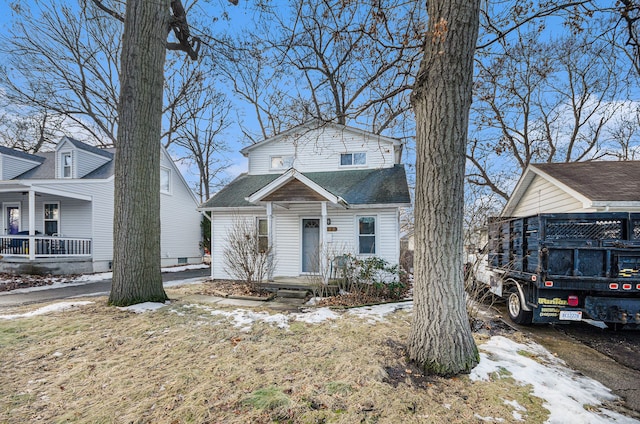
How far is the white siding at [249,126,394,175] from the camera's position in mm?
11859

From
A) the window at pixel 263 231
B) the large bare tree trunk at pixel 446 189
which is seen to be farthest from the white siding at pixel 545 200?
the window at pixel 263 231

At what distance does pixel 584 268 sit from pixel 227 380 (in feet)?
19.2

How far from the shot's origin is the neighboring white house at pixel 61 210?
1216 centimetres

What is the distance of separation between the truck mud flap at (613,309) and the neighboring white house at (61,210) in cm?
1728

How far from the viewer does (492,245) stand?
7105 mm

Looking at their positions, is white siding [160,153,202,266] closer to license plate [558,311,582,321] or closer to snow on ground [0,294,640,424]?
snow on ground [0,294,640,424]

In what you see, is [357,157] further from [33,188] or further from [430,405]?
[33,188]

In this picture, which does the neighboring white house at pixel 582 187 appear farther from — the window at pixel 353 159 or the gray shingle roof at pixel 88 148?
the gray shingle roof at pixel 88 148

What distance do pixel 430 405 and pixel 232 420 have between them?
1795 mm

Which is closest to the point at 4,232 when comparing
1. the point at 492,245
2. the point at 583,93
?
Answer: the point at 492,245

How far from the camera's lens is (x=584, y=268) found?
4.95 m

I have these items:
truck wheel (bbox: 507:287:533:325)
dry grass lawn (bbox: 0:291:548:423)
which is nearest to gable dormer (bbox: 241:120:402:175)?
truck wheel (bbox: 507:287:533:325)

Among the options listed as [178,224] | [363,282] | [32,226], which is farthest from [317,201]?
[178,224]

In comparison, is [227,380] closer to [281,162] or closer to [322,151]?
[322,151]
